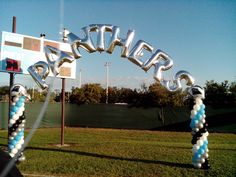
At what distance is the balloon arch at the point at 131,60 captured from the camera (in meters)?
6.72

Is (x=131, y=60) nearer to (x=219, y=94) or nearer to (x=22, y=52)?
(x=22, y=52)

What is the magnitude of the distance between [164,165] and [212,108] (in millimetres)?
11227

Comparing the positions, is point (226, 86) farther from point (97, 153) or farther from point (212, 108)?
point (97, 153)

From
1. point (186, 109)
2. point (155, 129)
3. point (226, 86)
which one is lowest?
point (155, 129)

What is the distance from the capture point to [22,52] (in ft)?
32.0

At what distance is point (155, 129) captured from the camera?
59.2 feet

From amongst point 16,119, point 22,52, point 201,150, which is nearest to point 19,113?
point 16,119

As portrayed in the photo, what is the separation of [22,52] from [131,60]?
4129 millimetres

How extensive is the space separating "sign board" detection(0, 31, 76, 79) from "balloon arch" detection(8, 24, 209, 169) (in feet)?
4.01

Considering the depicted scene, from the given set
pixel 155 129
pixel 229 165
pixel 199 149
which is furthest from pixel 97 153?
pixel 155 129

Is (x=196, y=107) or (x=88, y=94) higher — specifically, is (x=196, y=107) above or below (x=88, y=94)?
below

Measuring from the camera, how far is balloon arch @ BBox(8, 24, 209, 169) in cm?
672

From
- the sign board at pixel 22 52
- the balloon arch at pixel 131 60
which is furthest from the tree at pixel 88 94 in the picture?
the balloon arch at pixel 131 60

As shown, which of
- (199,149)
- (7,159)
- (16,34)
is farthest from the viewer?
(16,34)
